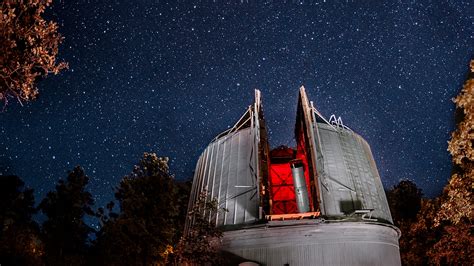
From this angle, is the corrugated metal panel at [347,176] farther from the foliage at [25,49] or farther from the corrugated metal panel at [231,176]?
the foliage at [25,49]

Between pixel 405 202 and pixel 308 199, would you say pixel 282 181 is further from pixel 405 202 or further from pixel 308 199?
pixel 405 202

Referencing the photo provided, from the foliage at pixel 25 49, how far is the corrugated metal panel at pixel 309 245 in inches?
344

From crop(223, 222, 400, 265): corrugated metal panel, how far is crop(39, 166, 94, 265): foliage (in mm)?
20073

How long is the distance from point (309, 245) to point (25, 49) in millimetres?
10772

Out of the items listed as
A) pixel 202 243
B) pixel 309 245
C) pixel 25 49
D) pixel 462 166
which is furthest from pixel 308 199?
pixel 25 49

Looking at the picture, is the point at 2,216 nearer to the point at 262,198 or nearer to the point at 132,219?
the point at 132,219

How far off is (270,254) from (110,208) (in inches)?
781

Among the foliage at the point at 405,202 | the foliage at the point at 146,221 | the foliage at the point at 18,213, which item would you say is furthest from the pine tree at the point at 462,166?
the foliage at the point at 18,213

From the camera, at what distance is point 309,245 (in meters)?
13.8

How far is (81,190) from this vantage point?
108ft

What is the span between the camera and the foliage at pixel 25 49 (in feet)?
26.4

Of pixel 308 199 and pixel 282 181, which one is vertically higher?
pixel 282 181

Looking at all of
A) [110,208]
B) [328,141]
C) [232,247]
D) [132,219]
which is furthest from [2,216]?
[328,141]

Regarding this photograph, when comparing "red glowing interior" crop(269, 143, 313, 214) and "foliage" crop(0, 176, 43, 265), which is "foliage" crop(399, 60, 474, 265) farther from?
"foliage" crop(0, 176, 43, 265)
